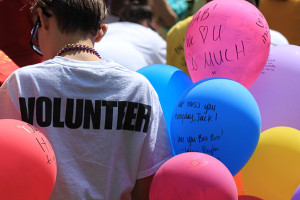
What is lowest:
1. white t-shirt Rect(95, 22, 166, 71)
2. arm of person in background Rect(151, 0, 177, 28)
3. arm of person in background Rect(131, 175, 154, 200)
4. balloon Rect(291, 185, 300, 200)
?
arm of person in background Rect(151, 0, 177, 28)

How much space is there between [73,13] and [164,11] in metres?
3.32

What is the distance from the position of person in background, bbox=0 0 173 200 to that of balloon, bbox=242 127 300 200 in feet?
1.29

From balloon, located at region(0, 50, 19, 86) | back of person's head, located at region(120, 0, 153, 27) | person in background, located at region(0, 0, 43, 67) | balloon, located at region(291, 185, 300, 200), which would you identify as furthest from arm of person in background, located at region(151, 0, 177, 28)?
balloon, located at region(291, 185, 300, 200)

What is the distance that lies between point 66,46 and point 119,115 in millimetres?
331

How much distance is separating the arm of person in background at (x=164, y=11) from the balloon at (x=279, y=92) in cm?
286

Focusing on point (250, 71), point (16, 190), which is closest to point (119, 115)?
point (16, 190)

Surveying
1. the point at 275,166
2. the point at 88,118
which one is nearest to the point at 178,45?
the point at 275,166

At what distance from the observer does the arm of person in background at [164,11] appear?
5.18 m

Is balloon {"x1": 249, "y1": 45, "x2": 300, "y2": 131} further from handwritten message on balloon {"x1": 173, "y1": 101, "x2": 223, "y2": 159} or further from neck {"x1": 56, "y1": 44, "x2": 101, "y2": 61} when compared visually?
neck {"x1": 56, "y1": 44, "x2": 101, "y2": 61}

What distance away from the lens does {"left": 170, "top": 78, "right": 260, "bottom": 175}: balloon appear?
76.5 inches

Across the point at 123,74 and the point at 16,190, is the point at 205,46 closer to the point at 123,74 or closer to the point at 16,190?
the point at 123,74

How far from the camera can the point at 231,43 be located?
2.18m

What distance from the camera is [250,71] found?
87.4 inches

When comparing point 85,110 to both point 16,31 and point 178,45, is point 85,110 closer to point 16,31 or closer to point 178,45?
point 16,31
